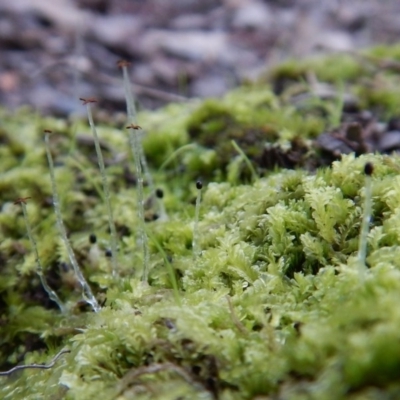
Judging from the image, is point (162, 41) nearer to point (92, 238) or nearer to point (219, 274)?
point (92, 238)

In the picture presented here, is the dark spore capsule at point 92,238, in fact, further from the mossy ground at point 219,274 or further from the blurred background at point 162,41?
the blurred background at point 162,41

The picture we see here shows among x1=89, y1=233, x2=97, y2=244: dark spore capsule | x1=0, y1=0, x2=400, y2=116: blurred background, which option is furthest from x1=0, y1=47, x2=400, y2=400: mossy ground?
x1=0, y1=0, x2=400, y2=116: blurred background

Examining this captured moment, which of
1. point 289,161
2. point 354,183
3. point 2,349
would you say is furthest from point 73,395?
point 289,161

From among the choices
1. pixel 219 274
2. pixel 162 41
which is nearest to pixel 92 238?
pixel 219 274

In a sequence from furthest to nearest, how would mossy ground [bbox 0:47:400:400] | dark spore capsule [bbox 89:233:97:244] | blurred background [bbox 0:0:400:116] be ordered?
blurred background [bbox 0:0:400:116]
dark spore capsule [bbox 89:233:97:244]
mossy ground [bbox 0:47:400:400]

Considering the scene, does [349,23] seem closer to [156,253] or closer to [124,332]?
[156,253]

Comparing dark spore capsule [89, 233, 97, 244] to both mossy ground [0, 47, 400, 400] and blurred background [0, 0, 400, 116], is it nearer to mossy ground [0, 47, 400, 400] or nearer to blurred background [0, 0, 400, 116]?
mossy ground [0, 47, 400, 400]
